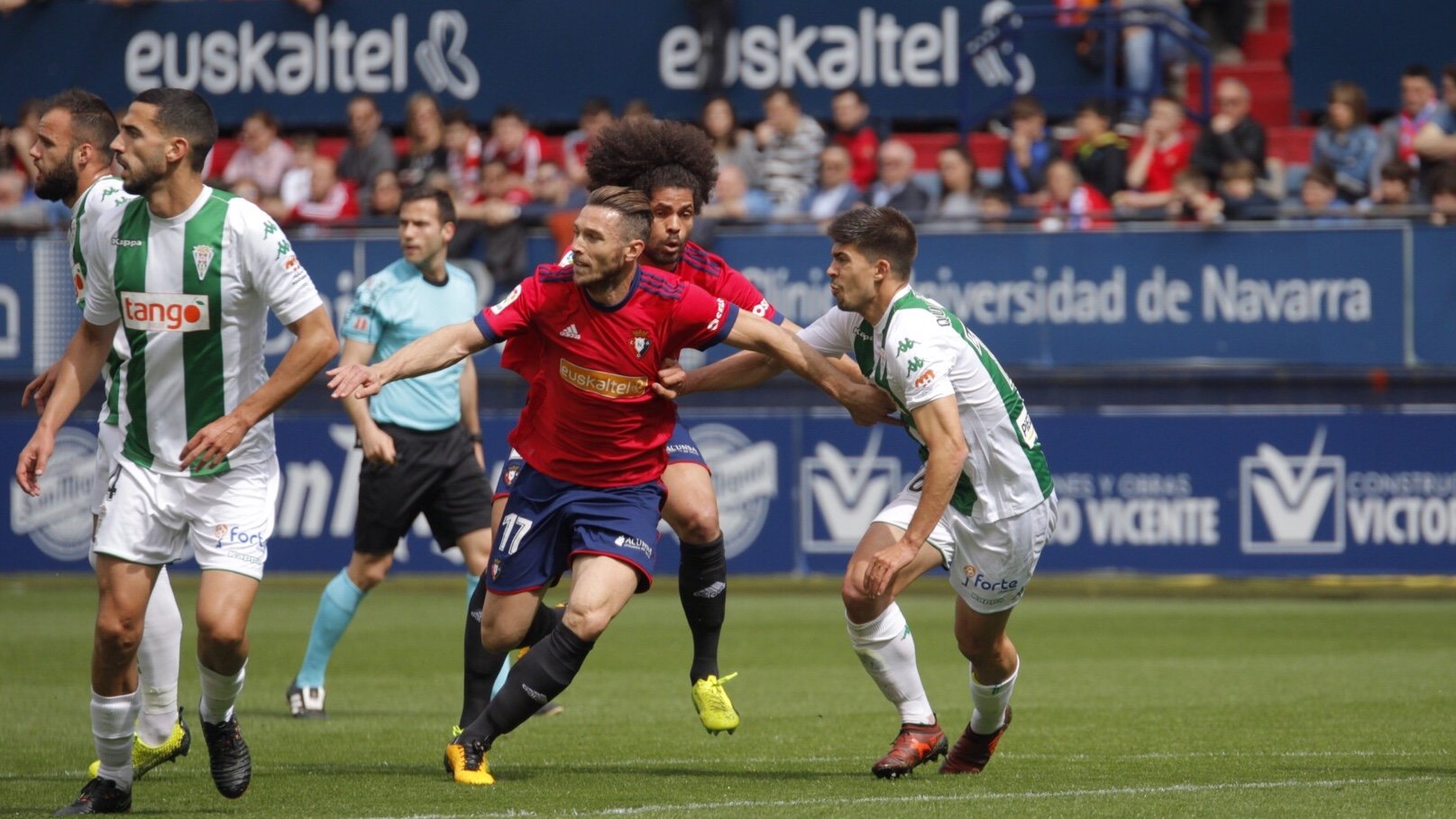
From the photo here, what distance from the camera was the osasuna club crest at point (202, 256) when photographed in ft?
20.7

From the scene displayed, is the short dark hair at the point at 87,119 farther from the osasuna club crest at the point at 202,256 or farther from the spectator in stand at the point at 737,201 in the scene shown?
the spectator in stand at the point at 737,201

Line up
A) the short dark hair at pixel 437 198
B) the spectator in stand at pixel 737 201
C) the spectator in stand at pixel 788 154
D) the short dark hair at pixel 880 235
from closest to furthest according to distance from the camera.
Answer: the short dark hair at pixel 880 235 < the short dark hair at pixel 437 198 < the spectator in stand at pixel 737 201 < the spectator in stand at pixel 788 154

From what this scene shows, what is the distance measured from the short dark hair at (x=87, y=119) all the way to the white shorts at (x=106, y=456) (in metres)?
1.04

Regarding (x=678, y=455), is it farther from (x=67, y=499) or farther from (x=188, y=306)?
(x=67, y=499)

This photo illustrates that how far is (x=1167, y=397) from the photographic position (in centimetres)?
1515

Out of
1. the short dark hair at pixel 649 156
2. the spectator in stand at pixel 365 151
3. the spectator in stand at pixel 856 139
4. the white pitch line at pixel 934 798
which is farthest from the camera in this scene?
the spectator in stand at pixel 365 151

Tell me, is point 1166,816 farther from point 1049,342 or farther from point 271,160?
point 271,160

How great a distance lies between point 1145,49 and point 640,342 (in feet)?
40.5

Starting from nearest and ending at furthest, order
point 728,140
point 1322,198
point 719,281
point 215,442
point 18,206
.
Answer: point 215,442, point 719,281, point 1322,198, point 728,140, point 18,206

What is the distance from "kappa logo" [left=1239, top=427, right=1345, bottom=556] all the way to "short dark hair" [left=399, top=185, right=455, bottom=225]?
7.77m

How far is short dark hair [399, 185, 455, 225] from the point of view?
9.23 meters

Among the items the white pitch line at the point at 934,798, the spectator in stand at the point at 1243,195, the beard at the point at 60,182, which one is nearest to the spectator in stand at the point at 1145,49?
the spectator in stand at the point at 1243,195

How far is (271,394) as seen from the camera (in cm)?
623

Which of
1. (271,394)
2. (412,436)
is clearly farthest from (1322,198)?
(271,394)
